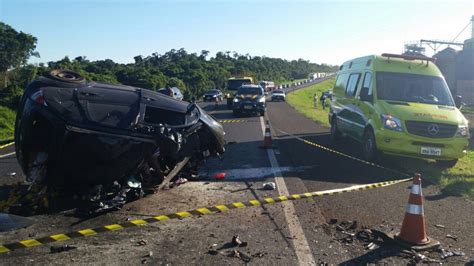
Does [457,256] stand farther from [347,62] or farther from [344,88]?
[347,62]

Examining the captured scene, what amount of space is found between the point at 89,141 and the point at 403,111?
6647mm

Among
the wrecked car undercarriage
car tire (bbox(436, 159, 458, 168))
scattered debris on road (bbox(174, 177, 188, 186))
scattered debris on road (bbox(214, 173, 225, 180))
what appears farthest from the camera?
car tire (bbox(436, 159, 458, 168))

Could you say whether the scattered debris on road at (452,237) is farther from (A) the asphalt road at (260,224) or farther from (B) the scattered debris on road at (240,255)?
(B) the scattered debris on road at (240,255)

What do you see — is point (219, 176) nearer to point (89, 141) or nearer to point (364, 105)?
point (89, 141)

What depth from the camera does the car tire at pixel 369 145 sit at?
384 inches

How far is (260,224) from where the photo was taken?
17.3 feet

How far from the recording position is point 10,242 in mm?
4621

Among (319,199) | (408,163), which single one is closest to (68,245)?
(319,199)

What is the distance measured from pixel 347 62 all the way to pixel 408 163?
4.21 metres

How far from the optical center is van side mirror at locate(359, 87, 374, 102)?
33.5 feet

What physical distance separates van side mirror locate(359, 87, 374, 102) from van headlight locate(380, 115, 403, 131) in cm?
87

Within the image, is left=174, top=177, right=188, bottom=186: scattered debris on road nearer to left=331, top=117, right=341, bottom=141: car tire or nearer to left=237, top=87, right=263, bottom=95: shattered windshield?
left=331, top=117, right=341, bottom=141: car tire

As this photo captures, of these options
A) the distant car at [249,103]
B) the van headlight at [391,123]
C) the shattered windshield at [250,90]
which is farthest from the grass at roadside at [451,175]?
the shattered windshield at [250,90]

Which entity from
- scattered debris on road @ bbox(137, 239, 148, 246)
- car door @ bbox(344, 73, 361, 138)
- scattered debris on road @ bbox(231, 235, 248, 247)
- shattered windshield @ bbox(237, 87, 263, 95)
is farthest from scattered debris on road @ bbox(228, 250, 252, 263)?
shattered windshield @ bbox(237, 87, 263, 95)
